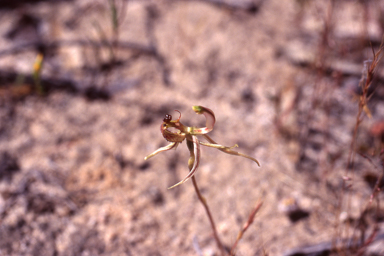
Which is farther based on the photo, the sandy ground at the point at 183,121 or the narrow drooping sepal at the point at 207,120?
the sandy ground at the point at 183,121

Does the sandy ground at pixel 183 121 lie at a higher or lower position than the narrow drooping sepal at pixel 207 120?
lower

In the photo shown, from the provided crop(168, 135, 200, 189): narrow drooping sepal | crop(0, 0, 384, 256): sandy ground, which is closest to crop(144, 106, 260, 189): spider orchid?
crop(168, 135, 200, 189): narrow drooping sepal

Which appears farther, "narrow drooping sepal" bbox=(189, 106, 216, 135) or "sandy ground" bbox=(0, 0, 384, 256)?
"sandy ground" bbox=(0, 0, 384, 256)

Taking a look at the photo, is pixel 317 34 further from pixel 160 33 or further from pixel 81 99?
pixel 81 99

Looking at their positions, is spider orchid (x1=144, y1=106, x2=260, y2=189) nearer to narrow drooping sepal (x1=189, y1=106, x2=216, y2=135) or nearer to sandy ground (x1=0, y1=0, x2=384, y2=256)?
narrow drooping sepal (x1=189, y1=106, x2=216, y2=135)

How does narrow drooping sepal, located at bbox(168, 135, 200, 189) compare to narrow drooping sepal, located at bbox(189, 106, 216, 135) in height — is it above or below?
below

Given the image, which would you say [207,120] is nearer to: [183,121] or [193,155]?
[193,155]

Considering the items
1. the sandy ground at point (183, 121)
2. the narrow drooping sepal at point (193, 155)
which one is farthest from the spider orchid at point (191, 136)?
the sandy ground at point (183, 121)

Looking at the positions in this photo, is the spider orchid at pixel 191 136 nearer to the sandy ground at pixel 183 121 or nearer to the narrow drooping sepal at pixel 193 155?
the narrow drooping sepal at pixel 193 155

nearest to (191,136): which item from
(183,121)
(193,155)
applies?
(193,155)
